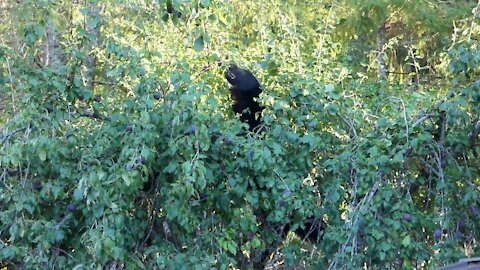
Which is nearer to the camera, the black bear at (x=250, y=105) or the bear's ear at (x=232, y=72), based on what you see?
the black bear at (x=250, y=105)

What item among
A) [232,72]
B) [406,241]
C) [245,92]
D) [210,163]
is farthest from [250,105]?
[406,241]

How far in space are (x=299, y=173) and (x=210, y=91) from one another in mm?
880

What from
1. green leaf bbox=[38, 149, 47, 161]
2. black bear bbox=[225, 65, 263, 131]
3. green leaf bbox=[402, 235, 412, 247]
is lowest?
green leaf bbox=[38, 149, 47, 161]

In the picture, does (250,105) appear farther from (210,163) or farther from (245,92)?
(210,163)

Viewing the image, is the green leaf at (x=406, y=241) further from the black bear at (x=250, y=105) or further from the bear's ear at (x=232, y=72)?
the bear's ear at (x=232, y=72)

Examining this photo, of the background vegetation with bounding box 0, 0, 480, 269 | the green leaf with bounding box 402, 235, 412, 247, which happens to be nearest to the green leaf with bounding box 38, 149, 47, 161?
the background vegetation with bounding box 0, 0, 480, 269

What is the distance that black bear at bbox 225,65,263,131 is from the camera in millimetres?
6203

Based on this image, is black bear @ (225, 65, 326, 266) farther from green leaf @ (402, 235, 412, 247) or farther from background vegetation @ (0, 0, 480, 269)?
green leaf @ (402, 235, 412, 247)

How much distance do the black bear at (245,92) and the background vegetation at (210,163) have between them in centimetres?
8

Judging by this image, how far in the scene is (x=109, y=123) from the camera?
577 cm

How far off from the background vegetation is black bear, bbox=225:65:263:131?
0.27ft

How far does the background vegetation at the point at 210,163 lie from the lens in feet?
17.9

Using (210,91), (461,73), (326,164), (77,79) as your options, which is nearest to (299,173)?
(326,164)

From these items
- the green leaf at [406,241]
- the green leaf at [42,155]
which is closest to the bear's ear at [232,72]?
the green leaf at [42,155]
